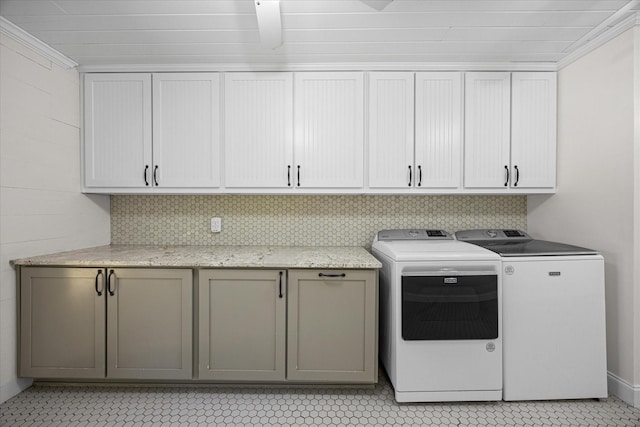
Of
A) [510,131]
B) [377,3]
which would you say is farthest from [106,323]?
[510,131]

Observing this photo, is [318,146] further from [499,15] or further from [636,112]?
[636,112]

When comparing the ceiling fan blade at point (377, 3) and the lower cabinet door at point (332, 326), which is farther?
the lower cabinet door at point (332, 326)

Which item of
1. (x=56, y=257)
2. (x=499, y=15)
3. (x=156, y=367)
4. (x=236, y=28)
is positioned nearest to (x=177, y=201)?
(x=56, y=257)

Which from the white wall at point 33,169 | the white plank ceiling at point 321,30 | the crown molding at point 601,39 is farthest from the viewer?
the white wall at point 33,169

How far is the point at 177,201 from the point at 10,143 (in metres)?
1.08

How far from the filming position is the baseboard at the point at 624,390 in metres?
1.90

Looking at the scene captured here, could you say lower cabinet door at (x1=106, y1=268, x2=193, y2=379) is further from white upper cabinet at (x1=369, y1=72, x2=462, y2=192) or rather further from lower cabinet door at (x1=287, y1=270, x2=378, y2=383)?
white upper cabinet at (x1=369, y1=72, x2=462, y2=192)

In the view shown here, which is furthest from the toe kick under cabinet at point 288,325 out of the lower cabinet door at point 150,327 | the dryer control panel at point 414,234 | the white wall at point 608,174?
the white wall at point 608,174

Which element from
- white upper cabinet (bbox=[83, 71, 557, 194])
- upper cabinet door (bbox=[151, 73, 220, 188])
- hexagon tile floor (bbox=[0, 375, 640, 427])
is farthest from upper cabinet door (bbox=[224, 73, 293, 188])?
hexagon tile floor (bbox=[0, 375, 640, 427])

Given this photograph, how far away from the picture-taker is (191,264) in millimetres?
1995

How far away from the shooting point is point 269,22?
171 cm

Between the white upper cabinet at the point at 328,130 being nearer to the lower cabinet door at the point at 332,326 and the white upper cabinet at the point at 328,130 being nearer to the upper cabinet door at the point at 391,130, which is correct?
the upper cabinet door at the point at 391,130

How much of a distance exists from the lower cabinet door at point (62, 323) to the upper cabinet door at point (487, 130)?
271 cm

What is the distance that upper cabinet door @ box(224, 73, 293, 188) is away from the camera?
2.38 m
